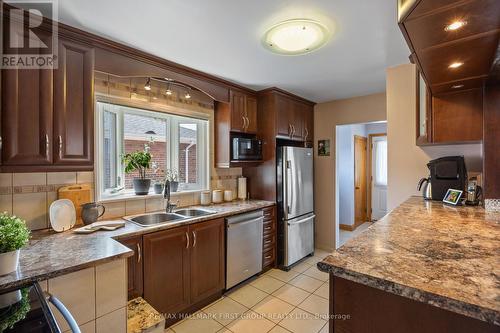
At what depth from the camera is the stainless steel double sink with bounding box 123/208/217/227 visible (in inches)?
90.5

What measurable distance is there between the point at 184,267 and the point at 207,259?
26 cm

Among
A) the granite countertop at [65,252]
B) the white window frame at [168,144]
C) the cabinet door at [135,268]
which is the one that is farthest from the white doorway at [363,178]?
the granite countertop at [65,252]

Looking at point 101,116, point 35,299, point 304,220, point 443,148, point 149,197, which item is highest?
point 101,116

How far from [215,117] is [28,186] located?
2043 millimetres

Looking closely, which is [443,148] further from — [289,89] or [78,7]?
[78,7]

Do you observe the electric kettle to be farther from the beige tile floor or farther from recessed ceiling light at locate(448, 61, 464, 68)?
the beige tile floor

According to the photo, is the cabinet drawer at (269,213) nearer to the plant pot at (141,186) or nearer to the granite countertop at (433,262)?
the plant pot at (141,186)

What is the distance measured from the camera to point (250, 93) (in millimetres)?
3271

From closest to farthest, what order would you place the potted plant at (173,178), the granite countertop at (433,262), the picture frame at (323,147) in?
the granite countertop at (433,262), the potted plant at (173,178), the picture frame at (323,147)

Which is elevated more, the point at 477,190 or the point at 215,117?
the point at 215,117

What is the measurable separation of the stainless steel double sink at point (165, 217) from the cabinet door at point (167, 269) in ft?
0.67

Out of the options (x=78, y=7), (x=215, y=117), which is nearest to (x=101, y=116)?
(x=78, y=7)

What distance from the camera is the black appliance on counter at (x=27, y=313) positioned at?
79 centimetres

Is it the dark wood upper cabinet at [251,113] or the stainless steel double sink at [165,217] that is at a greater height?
the dark wood upper cabinet at [251,113]
